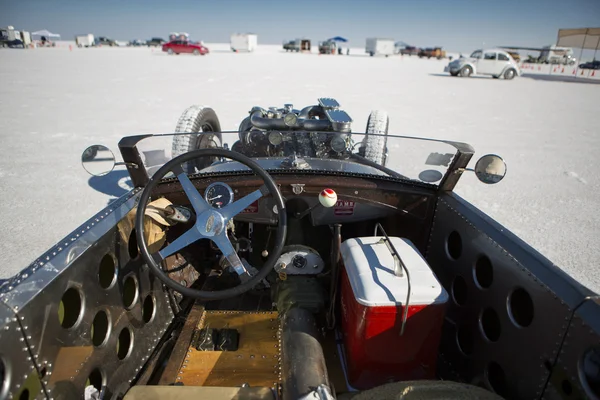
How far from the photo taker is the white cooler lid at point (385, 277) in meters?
1.71

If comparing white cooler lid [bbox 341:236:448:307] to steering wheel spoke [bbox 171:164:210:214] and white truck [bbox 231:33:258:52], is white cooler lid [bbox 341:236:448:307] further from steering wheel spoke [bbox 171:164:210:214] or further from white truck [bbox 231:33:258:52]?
white truck [bbox 231:33:258:52]

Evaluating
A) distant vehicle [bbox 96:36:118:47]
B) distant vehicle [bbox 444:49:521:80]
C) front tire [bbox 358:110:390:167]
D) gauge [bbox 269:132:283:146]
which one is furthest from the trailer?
front tire [bbox 358:110:390:167]

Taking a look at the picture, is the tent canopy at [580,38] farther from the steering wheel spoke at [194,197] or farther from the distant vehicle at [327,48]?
the steering wheel spoke at [194,197]

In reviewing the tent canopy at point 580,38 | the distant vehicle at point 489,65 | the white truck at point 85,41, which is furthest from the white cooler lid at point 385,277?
the white truck at point 85,41

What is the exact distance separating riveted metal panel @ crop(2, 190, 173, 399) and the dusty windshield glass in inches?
18.8

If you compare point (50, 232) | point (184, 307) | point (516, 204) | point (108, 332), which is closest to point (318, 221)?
point (184, 307)

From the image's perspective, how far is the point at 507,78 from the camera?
74.3 ft

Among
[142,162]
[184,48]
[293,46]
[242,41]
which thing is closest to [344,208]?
[142,162]

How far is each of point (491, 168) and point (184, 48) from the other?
3760cm

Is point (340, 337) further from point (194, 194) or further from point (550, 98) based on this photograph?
point (550, 98)

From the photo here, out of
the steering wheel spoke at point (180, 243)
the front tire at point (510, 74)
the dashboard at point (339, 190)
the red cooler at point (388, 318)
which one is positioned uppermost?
the front tire at point (510, 74)

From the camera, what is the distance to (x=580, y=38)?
3319cm

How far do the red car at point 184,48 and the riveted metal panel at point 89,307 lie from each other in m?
36.4

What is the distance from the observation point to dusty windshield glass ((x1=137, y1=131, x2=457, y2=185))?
2.36 meters
